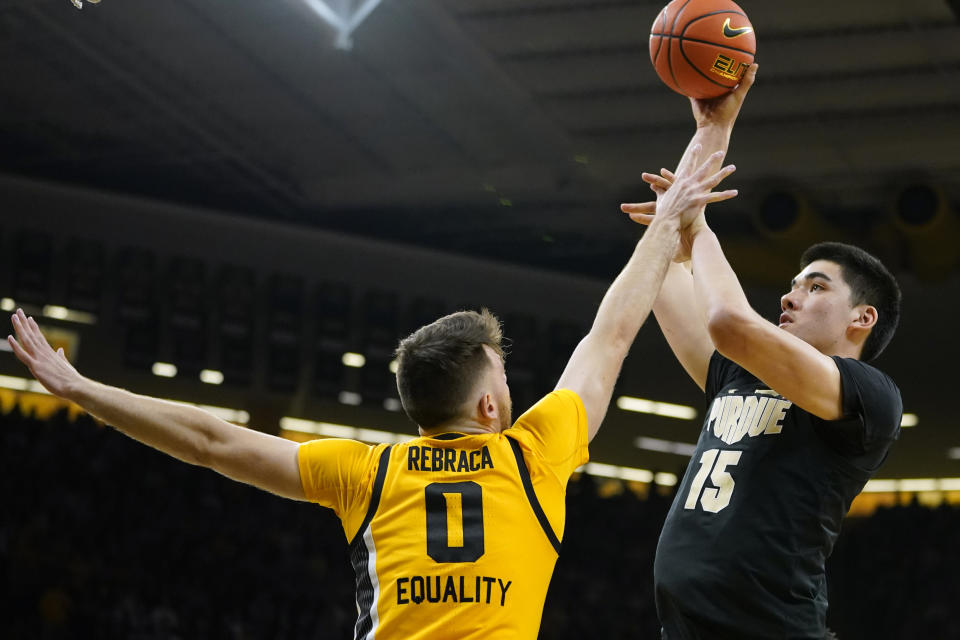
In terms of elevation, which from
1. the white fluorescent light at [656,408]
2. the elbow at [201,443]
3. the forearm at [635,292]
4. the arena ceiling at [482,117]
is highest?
the arena ceiling at [482,117]

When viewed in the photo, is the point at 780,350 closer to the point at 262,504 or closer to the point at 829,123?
the point at 829,123

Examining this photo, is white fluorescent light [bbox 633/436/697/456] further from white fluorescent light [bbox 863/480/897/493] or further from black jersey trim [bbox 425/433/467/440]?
black jersey trim [bbox 425/433/467/440]

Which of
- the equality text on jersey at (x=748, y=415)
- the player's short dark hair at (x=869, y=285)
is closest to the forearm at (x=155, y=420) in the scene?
the equality text on jersey at (x=748, y=415)

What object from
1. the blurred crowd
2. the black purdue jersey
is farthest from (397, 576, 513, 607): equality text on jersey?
the blurred crowd

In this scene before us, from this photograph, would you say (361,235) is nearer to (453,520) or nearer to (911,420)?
(911,420)

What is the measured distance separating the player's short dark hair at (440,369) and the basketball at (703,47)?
1525 mm

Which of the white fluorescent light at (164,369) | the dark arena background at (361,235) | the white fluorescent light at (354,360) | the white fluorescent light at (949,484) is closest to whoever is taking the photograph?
the dark arena background at (361,235)

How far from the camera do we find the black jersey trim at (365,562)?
2.66 meters

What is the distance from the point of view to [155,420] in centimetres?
265

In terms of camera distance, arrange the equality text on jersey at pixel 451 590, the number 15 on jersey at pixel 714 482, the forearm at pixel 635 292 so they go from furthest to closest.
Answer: the number 15 on jersey at pixel 714 482
the forearm at pixel 635 292
the equality text on jersey at pixel 451 590

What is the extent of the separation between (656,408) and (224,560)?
24.4 ft

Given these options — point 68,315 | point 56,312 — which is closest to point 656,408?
point 68,315

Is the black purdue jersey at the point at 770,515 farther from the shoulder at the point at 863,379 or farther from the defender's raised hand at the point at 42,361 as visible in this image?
the defender's raised hand at the point at 42,361

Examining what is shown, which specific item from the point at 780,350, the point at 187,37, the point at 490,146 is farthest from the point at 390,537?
the point at 490,146
